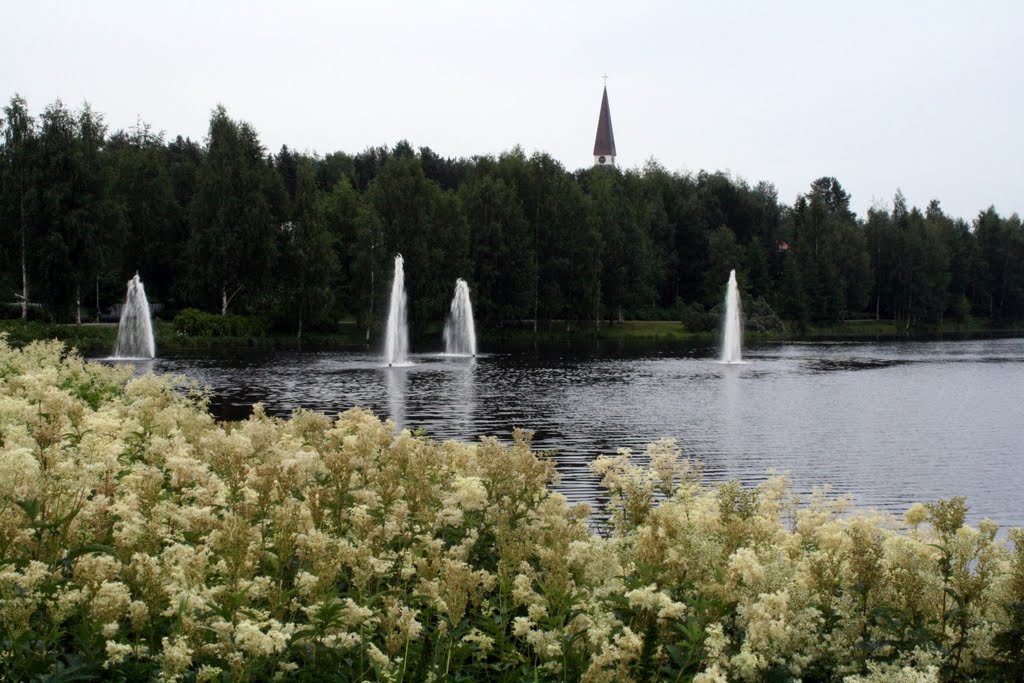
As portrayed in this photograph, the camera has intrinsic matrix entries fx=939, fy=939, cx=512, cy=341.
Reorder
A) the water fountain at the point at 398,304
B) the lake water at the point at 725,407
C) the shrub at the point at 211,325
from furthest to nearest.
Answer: the shrub at the point at 211,325, the water fountain at the point at 398,304, the lake water at the point at 725,407

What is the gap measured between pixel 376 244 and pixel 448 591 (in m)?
73.3

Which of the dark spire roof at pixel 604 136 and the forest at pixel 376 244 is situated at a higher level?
the dark spire roof at pixel 604 136

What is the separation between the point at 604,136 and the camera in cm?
17700

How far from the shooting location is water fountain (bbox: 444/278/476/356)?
7726cm

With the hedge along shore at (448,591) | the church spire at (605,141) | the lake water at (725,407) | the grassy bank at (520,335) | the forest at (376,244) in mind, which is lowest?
the lake water at (725,407)

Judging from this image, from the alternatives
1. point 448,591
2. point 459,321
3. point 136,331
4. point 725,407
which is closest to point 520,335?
point 459,321

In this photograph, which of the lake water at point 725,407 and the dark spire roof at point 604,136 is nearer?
the lake water at point 725,407

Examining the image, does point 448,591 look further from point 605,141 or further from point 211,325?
point 605,141

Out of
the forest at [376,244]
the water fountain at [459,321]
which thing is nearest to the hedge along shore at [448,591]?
the forest at [376,244]

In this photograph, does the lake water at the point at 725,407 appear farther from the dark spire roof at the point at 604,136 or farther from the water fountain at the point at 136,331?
the dark spire roof at the point at 604,136

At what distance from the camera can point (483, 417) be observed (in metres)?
32.1

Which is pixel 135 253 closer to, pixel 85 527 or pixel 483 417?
pixel 483 417

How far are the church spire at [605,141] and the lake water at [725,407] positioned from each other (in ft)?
379

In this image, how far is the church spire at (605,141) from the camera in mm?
175750
